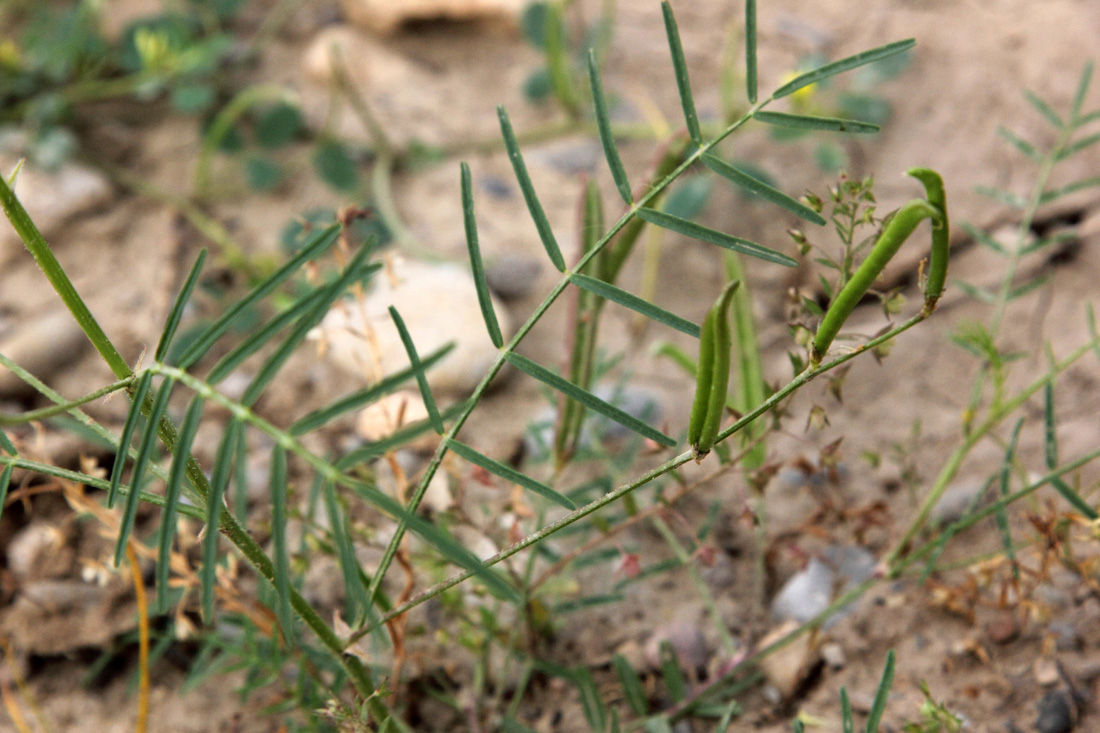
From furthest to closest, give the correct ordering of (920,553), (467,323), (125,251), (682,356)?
(125,251) → (467,323) → (682,356) → (920,553)

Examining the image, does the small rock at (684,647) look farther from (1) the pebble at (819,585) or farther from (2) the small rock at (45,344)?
(2) the small rock at (45,344)

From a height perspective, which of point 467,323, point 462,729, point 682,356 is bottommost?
point 462,729

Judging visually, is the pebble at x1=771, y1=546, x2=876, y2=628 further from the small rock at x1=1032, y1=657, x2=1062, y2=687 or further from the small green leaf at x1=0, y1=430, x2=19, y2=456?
the small green leaf at x1=0, y1=430, x2=19, y2=456

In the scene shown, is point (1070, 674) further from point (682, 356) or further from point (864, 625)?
point (682, 356)

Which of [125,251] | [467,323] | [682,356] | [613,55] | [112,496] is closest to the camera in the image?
[112,496]

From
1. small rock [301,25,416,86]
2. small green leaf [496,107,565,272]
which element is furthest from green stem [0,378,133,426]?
small rock [301,25,416,86]


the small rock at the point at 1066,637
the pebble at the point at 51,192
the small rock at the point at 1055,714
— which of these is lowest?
the small rock at the point at 1055,714

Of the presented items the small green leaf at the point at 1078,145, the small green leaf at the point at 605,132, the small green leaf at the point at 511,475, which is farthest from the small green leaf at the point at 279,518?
the small green leaf at the point at 1078,145

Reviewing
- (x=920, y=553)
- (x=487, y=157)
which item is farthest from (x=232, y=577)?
(x=487, y=157)
